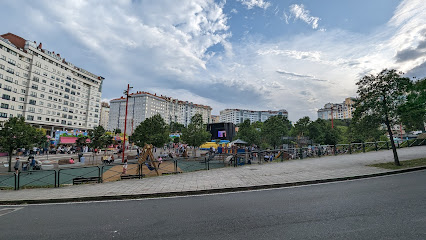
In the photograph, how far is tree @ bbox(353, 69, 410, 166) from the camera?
37.2 ft

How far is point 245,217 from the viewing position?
4.77 meters

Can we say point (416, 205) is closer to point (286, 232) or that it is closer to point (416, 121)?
point (286, 232)

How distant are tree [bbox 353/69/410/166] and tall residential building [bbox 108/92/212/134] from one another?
10515 cm

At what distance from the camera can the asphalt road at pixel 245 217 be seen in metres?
3.87

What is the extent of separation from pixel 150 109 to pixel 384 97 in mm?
122559

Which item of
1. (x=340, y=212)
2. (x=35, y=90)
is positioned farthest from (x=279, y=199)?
(x=35, y=90)

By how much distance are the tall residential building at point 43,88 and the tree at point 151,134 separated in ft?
141

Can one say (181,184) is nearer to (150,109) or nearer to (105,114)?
(150,109)

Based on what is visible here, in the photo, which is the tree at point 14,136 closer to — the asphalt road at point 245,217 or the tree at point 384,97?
the asphalt road at point 245,217

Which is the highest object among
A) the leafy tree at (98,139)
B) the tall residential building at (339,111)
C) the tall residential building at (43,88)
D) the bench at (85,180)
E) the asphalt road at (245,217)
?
the tall residential building at (339,111)

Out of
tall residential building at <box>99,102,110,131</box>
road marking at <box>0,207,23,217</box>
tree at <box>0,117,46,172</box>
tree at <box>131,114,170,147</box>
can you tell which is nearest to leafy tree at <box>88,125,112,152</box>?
tree at <box>131,114,170,147</box>

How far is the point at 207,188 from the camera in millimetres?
7934

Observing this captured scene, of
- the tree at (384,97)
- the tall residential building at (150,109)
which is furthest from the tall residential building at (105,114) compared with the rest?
the tree at (384,97)

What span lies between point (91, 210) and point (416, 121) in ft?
59.8
